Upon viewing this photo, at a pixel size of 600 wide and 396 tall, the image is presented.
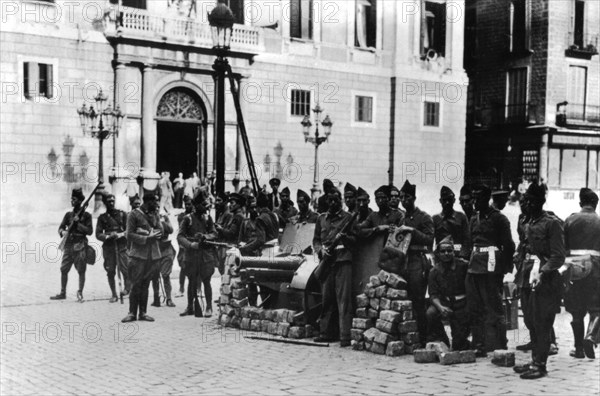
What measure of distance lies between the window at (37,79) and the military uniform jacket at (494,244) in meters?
20.9

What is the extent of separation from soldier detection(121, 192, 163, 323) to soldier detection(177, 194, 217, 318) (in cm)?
48

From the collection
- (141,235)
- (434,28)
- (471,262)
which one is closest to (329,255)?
(471,262)

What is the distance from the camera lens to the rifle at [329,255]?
10.2 m

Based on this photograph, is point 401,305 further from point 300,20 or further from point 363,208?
point 300,20

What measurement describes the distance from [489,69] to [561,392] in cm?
1629

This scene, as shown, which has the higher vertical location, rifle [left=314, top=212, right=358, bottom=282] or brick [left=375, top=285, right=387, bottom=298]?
rifle [left=314, top=212, right=358, bottom=282]

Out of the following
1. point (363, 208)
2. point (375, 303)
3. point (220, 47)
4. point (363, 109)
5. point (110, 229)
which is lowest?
point (375, 303)

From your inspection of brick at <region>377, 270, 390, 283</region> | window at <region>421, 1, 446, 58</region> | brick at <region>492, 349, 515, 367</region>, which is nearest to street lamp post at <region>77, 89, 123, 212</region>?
window at <region>421, 1, 446, 58</region>

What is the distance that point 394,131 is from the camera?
116 feet

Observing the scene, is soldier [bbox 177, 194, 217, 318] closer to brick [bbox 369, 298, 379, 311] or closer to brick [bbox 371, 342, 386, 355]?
brick [bbox 369, 298, 379, 311]

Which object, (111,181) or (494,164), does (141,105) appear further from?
(494,164)

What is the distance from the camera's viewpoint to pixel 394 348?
9.44 m

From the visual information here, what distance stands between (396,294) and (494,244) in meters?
1.35

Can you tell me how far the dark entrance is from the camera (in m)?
32.2
